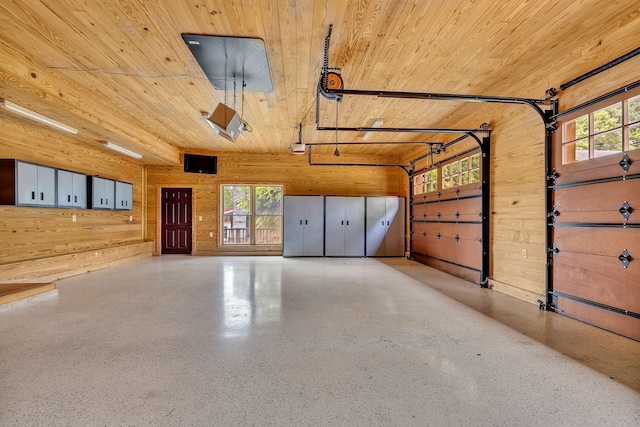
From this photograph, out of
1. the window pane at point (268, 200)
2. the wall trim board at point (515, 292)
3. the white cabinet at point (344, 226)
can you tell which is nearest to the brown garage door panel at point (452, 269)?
the wall trim board at point (515, 292)

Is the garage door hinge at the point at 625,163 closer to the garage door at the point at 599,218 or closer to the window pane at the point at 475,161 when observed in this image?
the garage door at the point at 599,218

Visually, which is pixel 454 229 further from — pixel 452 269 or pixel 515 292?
pixel 515 292

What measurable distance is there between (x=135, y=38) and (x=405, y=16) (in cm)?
252

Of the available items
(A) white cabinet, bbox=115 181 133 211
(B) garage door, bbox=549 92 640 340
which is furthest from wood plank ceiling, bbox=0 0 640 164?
(A) white cabinet, bbox=115 181 133 211

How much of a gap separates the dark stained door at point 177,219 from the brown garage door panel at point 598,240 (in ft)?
25.5

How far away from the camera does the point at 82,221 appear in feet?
18.4

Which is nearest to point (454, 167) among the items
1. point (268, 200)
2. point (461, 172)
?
point (461, 172)

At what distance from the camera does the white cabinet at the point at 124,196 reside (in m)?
6.37

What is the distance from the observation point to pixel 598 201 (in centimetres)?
273

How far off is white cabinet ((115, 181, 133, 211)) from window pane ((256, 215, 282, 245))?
306 cm

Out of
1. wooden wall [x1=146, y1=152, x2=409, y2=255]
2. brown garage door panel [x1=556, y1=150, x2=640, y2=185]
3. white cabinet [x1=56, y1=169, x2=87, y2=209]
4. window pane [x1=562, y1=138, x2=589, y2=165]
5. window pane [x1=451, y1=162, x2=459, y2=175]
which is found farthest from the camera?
wooden wall [x1=146, y1=152, x2=409, y2=255]

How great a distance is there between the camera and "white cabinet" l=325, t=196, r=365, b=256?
295 inches

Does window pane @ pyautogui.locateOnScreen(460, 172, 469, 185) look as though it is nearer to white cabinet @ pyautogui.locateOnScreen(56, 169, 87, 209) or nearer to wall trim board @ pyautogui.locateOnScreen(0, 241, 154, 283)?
white cabinet @ pyautogui.locateOnScreen(56, 169, 87, 209)

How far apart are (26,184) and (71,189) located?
0.91 metres
